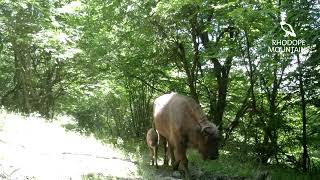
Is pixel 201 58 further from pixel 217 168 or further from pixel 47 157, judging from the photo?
pixel 47 157

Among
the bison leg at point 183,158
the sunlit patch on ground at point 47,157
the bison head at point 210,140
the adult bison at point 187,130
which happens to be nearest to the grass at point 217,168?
the sunlit patch on ground at point 47,157

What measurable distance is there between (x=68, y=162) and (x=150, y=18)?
7655 mm

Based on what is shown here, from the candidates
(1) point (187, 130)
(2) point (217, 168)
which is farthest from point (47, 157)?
(2) point (217, 168)

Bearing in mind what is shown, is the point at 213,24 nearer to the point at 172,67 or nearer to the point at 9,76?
the point at 172,67

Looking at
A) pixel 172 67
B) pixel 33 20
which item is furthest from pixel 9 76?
pixel 172 67

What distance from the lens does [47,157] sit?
30.7 ft

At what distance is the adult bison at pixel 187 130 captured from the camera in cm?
956

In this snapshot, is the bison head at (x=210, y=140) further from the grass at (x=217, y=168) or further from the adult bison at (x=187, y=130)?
the grass at (x=217, y=168)

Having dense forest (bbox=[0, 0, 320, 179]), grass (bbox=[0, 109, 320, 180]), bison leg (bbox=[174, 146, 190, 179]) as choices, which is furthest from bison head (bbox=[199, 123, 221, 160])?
dense forest (bbox=[0, 0, 320, 179])

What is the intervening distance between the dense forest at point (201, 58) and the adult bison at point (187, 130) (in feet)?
6.25

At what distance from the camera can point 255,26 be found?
498 inches

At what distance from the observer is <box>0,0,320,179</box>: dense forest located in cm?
1175

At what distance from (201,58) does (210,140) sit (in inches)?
280

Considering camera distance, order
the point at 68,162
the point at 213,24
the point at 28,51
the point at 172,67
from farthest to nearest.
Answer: the point at 28,51, the point at 172,67, the point at 213,24, the point at 68,162
